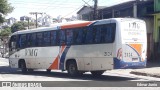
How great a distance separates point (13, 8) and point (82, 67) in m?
12.3

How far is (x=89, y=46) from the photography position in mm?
18984

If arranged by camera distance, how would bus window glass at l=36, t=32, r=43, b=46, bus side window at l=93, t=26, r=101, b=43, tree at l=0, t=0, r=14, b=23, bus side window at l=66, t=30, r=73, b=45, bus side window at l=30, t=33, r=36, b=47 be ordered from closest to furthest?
bus side window at l=93, t=26, r=101, b=43, bus side window at l=66, t=30, r=73, b=45, bus window glass at l=36, t=32, r=43, b=46, bus side window at l=30, t=33, r=36, b=47, tree at l=0, t=0, r=14, b=23

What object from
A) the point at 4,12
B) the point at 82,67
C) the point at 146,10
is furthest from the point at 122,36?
the point at 146,10

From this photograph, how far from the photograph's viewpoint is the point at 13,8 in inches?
1174

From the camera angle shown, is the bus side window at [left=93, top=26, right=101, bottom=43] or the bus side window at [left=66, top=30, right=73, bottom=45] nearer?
the bus side window at [left=93, top=26, right=101, bottom=43]

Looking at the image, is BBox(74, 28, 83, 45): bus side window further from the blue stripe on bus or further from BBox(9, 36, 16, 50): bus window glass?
BBox(9, 36, 16, 50): bus window glass

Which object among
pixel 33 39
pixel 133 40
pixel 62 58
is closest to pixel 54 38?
pixel 62 58

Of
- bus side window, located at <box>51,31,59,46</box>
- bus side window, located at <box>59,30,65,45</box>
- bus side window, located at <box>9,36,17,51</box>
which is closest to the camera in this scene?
bus side window, located at <box>59,30,65,45</box>

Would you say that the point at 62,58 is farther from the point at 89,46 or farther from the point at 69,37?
the point at 89,46

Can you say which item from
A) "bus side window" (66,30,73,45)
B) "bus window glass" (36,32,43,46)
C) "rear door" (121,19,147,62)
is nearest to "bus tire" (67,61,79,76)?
"bus side window" (66,30,73,45)

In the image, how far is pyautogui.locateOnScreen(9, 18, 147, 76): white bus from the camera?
17547 millimetres

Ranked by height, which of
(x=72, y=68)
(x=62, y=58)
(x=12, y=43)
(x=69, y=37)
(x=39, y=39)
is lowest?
(x=72, y=68)

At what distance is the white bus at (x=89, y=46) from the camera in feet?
57.6

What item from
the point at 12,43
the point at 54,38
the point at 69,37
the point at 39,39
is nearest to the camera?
the point at 69,37
